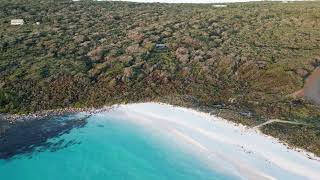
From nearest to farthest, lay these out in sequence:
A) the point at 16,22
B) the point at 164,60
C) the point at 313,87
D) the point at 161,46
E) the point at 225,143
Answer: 1. the point at 225,143
2. the point at 313,87
3. the point at 164,60
4. the point at 161,46
5. the point at 16,22

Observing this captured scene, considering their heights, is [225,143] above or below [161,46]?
below

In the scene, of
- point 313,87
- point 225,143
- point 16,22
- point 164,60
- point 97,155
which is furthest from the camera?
point 16,22

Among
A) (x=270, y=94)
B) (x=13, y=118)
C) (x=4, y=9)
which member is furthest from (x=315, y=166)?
(x=4, y=9)

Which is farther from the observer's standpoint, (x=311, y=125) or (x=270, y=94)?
(x=270, y=94)

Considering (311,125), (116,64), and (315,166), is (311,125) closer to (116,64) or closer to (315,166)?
(315,166)

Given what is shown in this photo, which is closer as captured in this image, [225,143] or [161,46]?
[225,143]

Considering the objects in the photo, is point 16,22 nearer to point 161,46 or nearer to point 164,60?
point 161,46

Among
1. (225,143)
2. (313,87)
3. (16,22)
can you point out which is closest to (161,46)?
(313,87)

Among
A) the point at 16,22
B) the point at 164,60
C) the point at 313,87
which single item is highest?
the point at 16,22
